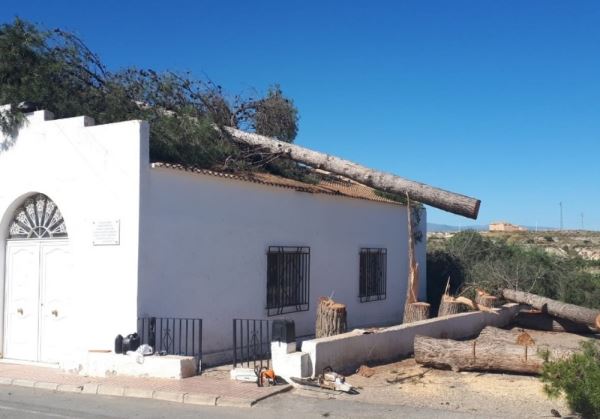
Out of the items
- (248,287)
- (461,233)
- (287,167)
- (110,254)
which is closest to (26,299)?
(110,254)

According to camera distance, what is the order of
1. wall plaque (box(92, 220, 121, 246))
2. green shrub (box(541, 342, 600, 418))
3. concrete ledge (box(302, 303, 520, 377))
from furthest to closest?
wall plaque (box(92, 220, 121, 246)) < concrete ledge (box(302, 303, 520, 377)) < green shrub (box(541, 342, 600, 418))

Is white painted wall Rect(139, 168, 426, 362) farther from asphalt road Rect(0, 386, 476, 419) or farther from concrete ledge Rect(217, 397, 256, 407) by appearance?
concrete ledge Rect(217, 397, 256, 407)

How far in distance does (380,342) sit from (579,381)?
5516 mm

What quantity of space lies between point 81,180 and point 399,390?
6.30 m

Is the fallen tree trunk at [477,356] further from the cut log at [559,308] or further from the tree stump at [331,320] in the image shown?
the cut log at [559,308]

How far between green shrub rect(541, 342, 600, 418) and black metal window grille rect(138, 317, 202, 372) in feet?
18.2

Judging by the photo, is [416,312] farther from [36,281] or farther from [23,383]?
[23,383]

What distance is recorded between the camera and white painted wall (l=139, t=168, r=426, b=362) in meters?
10.8

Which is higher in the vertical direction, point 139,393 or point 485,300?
point 485,300

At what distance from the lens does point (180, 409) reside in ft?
27.2

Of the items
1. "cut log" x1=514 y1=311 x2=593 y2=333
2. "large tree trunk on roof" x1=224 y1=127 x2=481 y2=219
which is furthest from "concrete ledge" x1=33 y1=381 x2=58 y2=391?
"cut log" x1=514 y1=311 x2=593 y2=333

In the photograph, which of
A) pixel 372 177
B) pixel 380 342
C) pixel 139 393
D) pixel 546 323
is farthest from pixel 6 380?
pixel 546 323

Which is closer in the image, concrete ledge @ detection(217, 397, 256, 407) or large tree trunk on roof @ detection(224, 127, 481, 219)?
concrete ledge @ detection(217, 397, 256, 407)

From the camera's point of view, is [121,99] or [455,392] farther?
[121,99]
